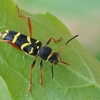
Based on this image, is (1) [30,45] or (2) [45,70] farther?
(1) [30,45]

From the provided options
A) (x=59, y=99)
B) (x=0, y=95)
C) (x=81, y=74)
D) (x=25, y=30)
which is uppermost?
(x=25, y=30)

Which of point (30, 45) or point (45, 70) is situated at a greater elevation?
point (30, 45)

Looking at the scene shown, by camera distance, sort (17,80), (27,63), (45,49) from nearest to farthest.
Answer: (17,80)
(27,63)
(45,49)

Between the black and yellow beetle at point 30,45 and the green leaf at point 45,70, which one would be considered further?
the black and yellow beetle at point 30,45

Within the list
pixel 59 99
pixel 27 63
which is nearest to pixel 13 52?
pixel 27 63

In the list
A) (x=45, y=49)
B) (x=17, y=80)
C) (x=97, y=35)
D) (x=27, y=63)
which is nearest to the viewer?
(x=17, y=80)

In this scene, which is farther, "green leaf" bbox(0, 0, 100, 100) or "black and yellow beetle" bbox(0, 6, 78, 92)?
"black and yellow beetle" bbox(0, 6, 78, 92)

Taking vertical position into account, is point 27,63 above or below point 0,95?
above

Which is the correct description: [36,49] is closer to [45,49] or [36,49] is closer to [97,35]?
[45,49]
